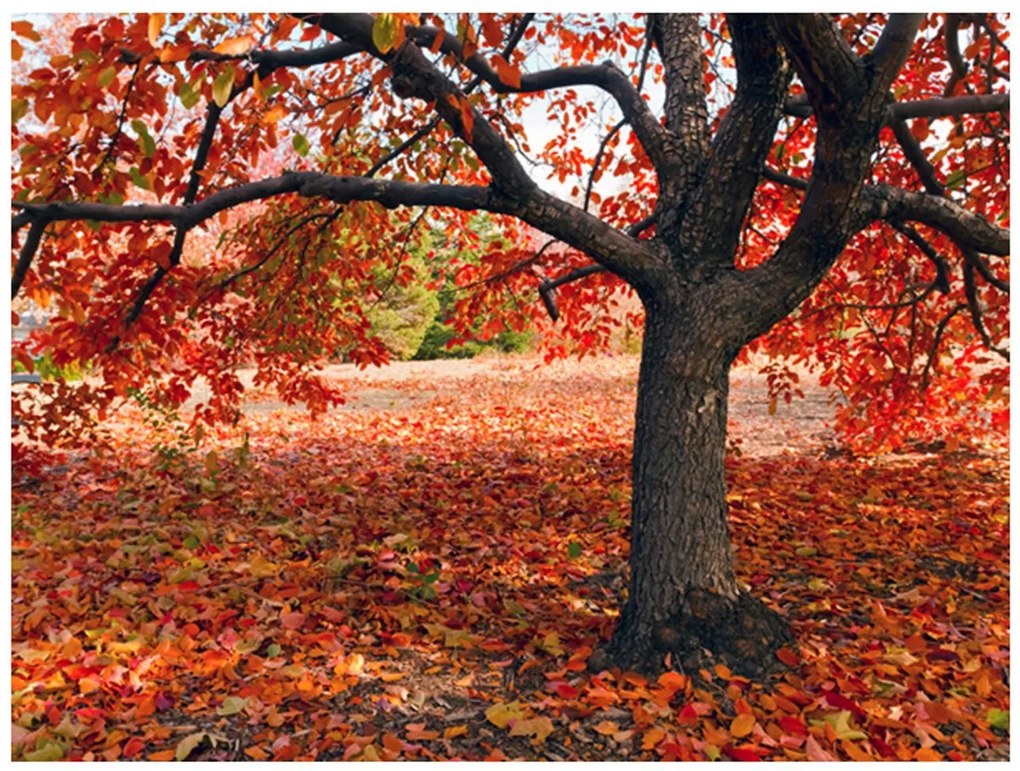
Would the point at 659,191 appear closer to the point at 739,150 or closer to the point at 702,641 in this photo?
the point at 739,150

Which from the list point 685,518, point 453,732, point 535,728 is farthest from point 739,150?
point 453,732

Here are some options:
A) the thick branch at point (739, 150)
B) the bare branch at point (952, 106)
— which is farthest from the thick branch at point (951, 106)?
the thick branch at point (739, 150)

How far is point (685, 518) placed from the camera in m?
3.30

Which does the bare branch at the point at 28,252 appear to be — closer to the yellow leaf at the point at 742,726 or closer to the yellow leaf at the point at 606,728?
the yellow leaf at the point at 606,728

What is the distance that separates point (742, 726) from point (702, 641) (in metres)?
0.50

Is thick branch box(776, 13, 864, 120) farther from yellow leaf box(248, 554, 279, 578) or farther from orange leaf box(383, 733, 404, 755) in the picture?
yellow leaf box(248, 554, 279, 578)

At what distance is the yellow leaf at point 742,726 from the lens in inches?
107

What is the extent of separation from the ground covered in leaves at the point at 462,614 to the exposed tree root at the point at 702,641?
78 millimetres

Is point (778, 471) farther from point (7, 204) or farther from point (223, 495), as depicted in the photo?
point (7, 204)

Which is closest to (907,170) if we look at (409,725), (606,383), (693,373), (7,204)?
(693,373)

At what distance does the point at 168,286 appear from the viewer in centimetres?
443

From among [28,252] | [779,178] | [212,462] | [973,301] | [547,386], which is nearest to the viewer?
[28,252]

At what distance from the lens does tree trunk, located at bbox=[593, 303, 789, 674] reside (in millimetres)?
3246

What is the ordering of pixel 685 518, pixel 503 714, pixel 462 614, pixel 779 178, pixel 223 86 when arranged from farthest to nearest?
1. pixel 779 178
2. pixel 462 614
3. pixel 685 518
4. pixel 503 714
5. pixel 223 86
